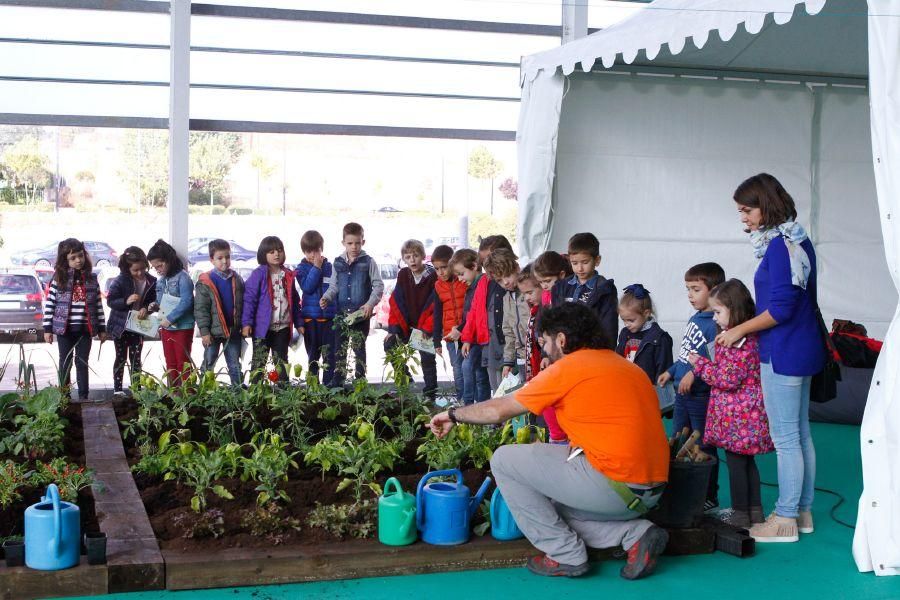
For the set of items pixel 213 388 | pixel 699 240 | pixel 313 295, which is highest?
pixel 699 240

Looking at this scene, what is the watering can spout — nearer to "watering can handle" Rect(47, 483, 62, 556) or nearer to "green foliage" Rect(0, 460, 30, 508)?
"watering can handle" Rect(47, 483, 62, 556)

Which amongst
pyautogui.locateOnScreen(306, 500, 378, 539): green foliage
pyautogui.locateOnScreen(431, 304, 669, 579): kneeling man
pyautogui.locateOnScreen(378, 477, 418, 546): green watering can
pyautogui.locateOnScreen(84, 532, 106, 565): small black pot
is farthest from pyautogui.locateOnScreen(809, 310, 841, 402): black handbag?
pyautogui.locateOnScreen(84, 532, 106, 565): small black pot

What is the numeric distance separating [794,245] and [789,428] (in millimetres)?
802

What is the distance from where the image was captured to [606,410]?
3908mm

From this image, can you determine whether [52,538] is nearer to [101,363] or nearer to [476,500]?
[476,500]

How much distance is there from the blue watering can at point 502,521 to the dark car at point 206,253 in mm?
4735

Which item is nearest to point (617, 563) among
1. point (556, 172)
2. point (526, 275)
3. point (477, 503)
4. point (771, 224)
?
point (477, 503)

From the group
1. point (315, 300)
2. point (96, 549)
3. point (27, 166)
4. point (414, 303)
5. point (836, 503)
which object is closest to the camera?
point (96, 549)

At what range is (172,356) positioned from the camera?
7.55 metres

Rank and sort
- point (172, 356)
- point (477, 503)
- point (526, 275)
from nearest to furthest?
1. point (477, 503)
2. point (526, 275)
3. point (172, 356)

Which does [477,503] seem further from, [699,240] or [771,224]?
[699,240]

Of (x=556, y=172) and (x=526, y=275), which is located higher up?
(x=556, y=172)

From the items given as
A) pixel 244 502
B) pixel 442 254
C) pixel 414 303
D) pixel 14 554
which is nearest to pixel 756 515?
pixel 244 502

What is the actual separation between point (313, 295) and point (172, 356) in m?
1.14
